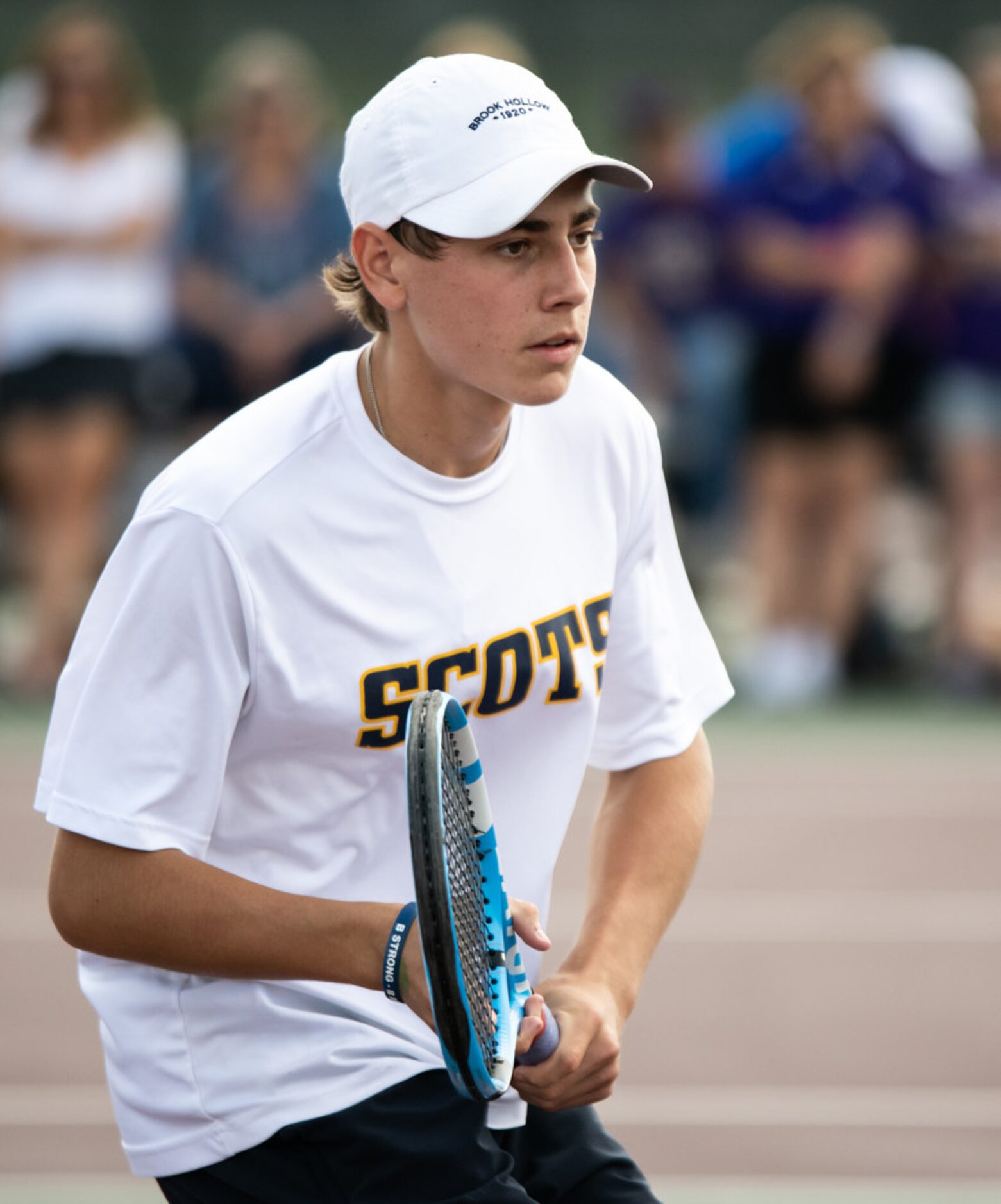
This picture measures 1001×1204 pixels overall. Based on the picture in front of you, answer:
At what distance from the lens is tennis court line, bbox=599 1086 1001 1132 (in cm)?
504

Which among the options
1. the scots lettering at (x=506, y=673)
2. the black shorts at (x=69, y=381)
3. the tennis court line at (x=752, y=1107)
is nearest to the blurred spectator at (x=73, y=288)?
the black shorts at (x=69, y=381)

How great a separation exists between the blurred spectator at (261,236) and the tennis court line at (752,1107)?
485 centimetres

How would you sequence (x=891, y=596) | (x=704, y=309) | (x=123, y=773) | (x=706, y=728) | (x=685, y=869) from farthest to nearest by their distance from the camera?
(x=891, y=596), (x=704, y=309), (x=706, y=728), (x=685, y=869), (x=123, y=773)

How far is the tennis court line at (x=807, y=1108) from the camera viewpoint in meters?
5.04

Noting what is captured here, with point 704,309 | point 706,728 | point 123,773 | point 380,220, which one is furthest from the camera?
point 704,309

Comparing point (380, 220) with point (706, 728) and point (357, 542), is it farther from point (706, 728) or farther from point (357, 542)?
point (706, 728)

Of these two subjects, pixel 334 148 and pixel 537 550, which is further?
pixel 334 148

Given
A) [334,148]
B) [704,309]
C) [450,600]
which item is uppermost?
[334,148]

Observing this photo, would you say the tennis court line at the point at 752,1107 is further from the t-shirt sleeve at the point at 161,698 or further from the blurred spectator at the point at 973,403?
the blurred spectator at the point at 973,403

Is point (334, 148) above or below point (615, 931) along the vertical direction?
above

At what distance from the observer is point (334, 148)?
10242 millimetres

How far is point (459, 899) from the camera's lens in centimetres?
246

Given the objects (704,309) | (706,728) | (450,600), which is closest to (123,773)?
(450,600)

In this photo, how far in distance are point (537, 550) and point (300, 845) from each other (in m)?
0.51
